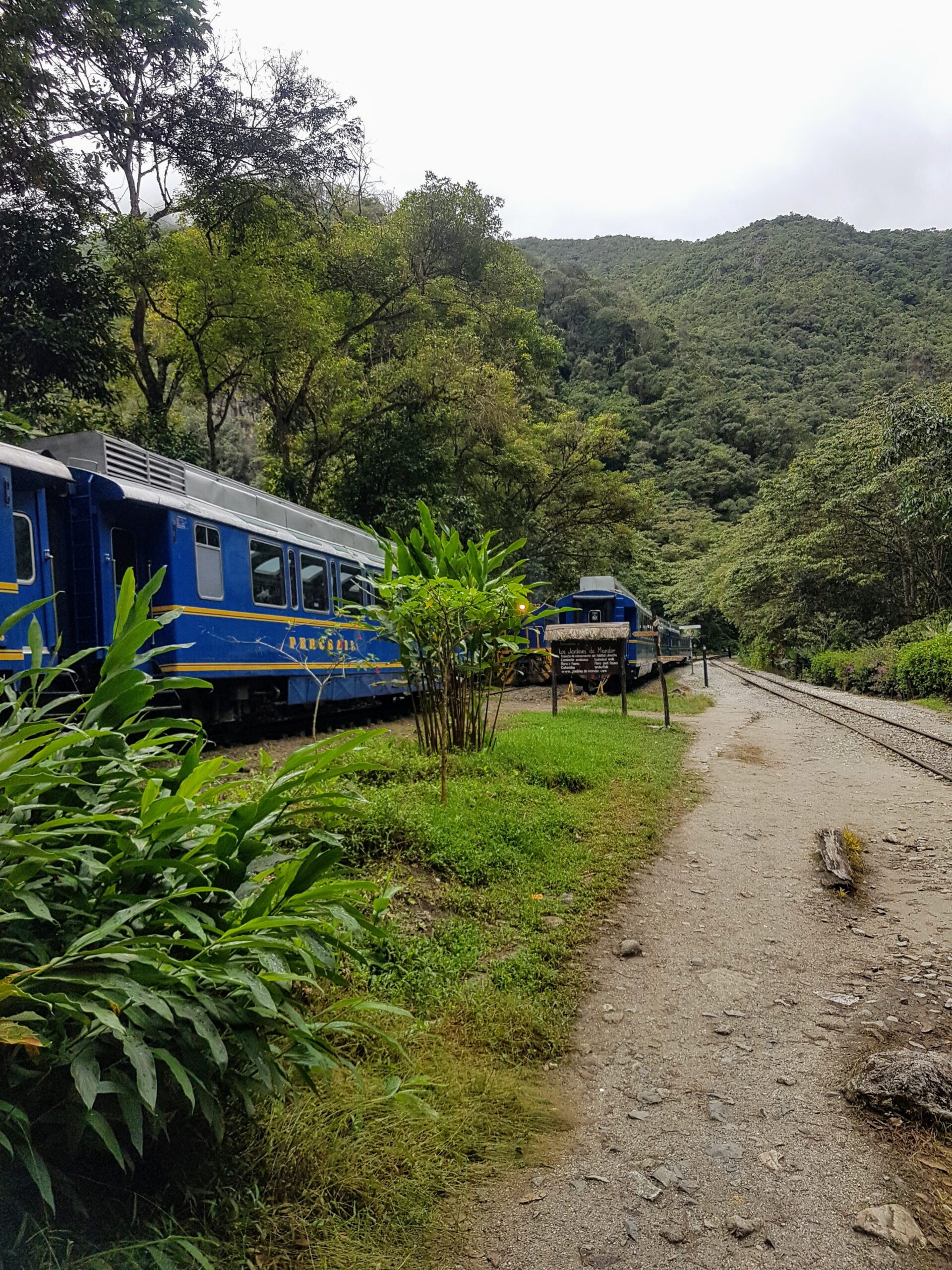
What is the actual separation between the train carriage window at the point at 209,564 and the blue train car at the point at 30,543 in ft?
4.38

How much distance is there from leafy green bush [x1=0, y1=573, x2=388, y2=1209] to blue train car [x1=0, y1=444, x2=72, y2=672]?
15.2ft

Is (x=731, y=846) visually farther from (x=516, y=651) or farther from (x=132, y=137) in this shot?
(x=132, y=137)

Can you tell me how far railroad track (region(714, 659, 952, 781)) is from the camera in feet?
32.6

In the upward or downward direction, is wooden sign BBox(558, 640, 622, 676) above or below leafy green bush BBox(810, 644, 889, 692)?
above

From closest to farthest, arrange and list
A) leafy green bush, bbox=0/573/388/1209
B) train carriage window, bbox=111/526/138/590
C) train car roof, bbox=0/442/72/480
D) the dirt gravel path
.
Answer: leafy green bush, bbox=0/573/388/1209, the dirt gravel path, train car roof, bbox=0/442/72/480, train carriage window, bbox=111/526/138/590

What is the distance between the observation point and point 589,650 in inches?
500

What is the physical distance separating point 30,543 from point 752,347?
7875cm

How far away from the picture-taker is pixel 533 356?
98.2 feet

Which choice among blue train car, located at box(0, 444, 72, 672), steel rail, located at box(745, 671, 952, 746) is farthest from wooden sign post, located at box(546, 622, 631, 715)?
blue train car, located at box(0, 444, 72, 672)

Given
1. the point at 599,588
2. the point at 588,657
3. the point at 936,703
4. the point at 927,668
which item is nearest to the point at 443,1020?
the point at 588,657

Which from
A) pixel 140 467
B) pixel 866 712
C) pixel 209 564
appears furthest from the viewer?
pixel 866 712

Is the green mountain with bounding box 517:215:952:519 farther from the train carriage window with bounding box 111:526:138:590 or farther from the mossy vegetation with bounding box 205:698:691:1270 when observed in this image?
the mossy vegetation with bounding box 205:698:691:1270

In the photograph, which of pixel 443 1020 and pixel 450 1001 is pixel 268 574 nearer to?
pixel 450 1001

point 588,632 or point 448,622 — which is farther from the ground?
point 448,622
